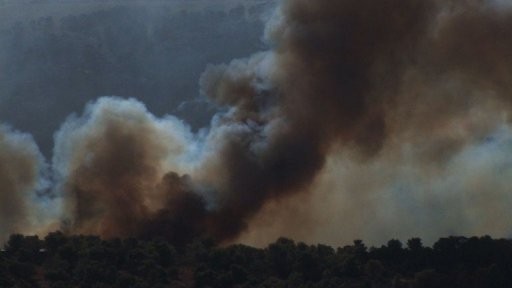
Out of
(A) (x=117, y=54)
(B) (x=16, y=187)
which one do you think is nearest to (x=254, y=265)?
(B) (x=16, y=187)

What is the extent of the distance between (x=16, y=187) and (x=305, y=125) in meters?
19.5

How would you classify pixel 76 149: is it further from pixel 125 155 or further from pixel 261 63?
pixel 261 63

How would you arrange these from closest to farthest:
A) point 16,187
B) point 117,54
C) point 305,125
Answer: point 305,125 < point 16,187 < point 117,54

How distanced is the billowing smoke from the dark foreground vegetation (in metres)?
5.94

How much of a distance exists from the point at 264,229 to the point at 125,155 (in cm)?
887

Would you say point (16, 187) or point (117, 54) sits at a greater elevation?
point (117, 54)

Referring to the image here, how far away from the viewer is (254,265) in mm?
55812

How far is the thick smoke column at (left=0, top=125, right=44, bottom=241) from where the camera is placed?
236 feet

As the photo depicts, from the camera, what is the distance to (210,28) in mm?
138750

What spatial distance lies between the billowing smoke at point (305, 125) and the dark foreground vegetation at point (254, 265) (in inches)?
234

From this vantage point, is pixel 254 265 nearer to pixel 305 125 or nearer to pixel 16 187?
pixel 305 125

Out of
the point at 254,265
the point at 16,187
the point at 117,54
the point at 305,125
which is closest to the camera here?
the point at 254,265

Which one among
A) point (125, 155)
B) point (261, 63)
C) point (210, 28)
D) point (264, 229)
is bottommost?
point (264, 229)

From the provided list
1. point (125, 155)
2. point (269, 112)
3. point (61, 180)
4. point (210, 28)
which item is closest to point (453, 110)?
point (269, 112)
